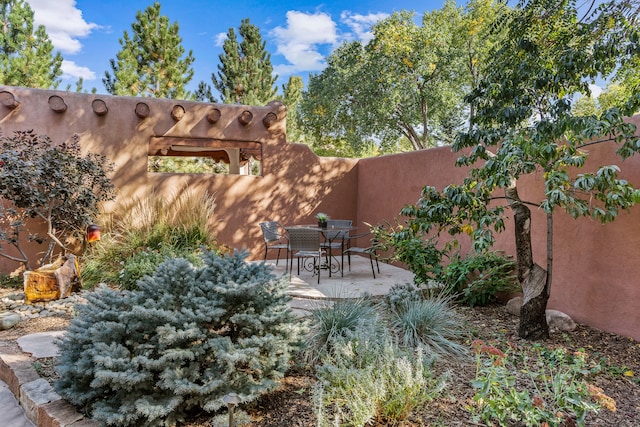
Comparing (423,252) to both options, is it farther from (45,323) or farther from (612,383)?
(45,323)

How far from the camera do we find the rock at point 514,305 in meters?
3.99

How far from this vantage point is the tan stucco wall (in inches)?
138

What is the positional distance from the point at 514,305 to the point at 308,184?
184 inches

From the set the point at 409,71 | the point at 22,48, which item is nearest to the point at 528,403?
the point at 409,71

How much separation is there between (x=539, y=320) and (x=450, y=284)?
4.10ft

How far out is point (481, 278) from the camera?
437 centimetres

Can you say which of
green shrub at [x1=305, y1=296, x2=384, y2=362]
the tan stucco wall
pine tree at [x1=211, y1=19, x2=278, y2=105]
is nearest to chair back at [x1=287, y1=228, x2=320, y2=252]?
the tan stucco wall

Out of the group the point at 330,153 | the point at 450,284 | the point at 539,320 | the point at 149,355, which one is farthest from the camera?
the point at 330,153

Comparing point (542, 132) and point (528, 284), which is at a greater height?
point (542, 132)

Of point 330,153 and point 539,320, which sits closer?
point 539,320

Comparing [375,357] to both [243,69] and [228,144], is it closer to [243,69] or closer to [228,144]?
[228,144]

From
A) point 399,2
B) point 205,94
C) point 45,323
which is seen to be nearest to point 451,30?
point 399,2

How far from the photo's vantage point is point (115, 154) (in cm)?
650

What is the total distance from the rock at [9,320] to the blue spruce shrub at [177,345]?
1806 mm
